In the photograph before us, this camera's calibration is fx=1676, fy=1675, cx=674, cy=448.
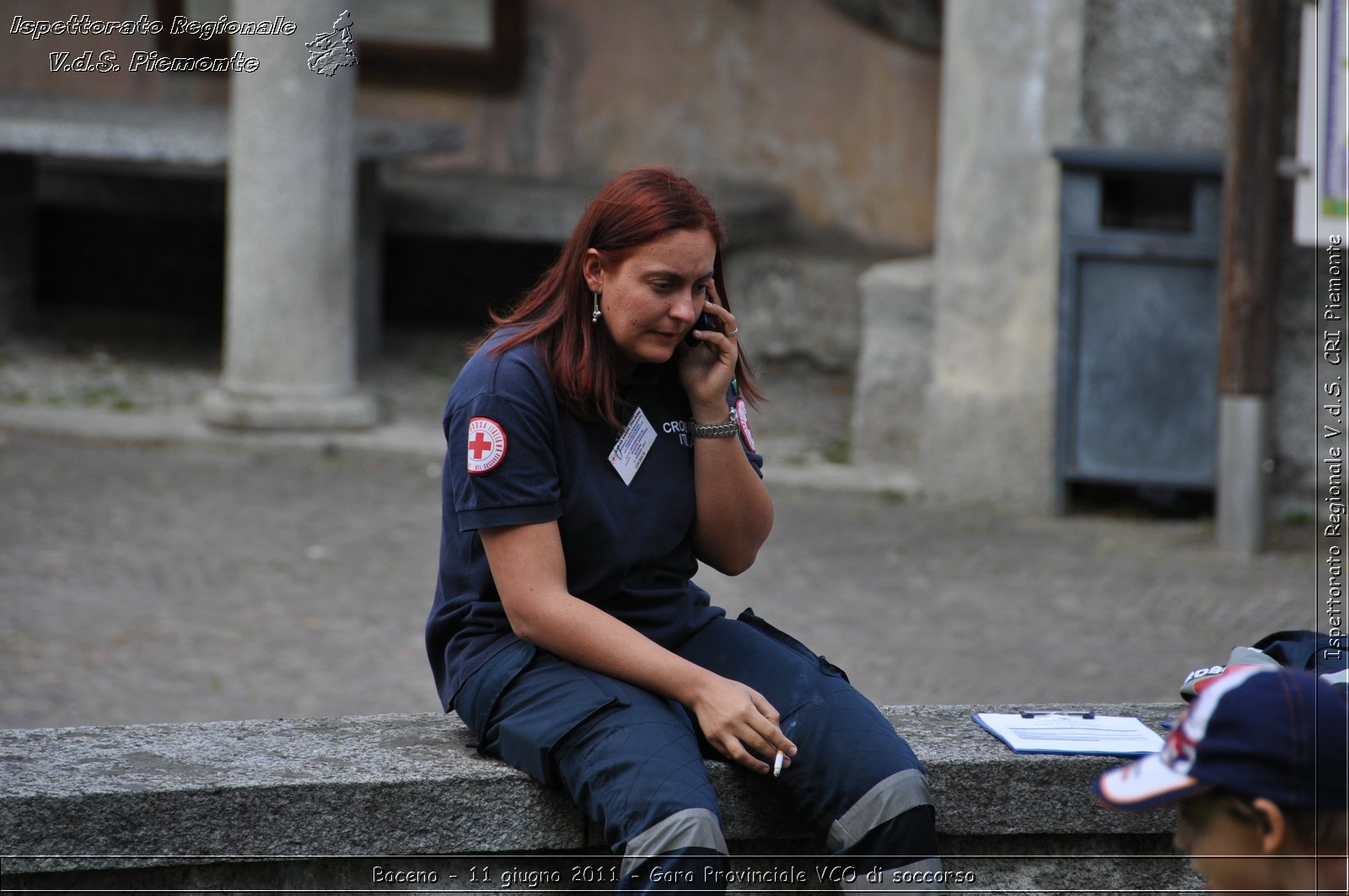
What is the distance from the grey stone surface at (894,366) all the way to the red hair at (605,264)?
5003mm

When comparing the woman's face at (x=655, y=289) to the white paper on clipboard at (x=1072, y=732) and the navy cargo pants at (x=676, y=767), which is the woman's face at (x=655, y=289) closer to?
the navy cargo pants at (x=676, y=767)

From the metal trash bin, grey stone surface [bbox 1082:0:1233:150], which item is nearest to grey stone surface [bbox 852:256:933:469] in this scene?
the metal trash bin

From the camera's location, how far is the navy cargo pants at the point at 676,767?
8.04 feet

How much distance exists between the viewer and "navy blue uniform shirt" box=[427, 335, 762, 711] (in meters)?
2.66

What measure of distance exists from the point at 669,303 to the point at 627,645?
0.56 metres

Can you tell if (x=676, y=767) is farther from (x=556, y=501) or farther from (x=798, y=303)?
(x=798, y=303)

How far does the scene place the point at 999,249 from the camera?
7246mm

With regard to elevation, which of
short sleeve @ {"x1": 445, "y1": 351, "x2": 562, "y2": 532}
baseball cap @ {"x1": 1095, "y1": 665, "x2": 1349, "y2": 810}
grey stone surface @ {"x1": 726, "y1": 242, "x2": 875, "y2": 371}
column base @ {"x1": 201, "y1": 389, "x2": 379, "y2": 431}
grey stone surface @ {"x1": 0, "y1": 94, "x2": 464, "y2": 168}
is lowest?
baseball cap @ {"x1": 1095, "y1": 665, "x2": 1349, "y2": 810}

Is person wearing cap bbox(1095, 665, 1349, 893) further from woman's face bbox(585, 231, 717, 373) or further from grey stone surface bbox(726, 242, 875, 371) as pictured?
grey stone surface bbox(726, 242, 875, 371)

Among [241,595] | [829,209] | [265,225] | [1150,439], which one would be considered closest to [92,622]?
[241,595]

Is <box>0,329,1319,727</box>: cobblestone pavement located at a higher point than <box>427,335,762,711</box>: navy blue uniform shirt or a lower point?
lower

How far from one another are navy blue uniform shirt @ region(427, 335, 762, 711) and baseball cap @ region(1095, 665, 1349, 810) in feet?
3.32

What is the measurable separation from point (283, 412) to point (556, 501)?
18.7 feet

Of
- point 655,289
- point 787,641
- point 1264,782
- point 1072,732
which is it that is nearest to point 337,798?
point 787,641
